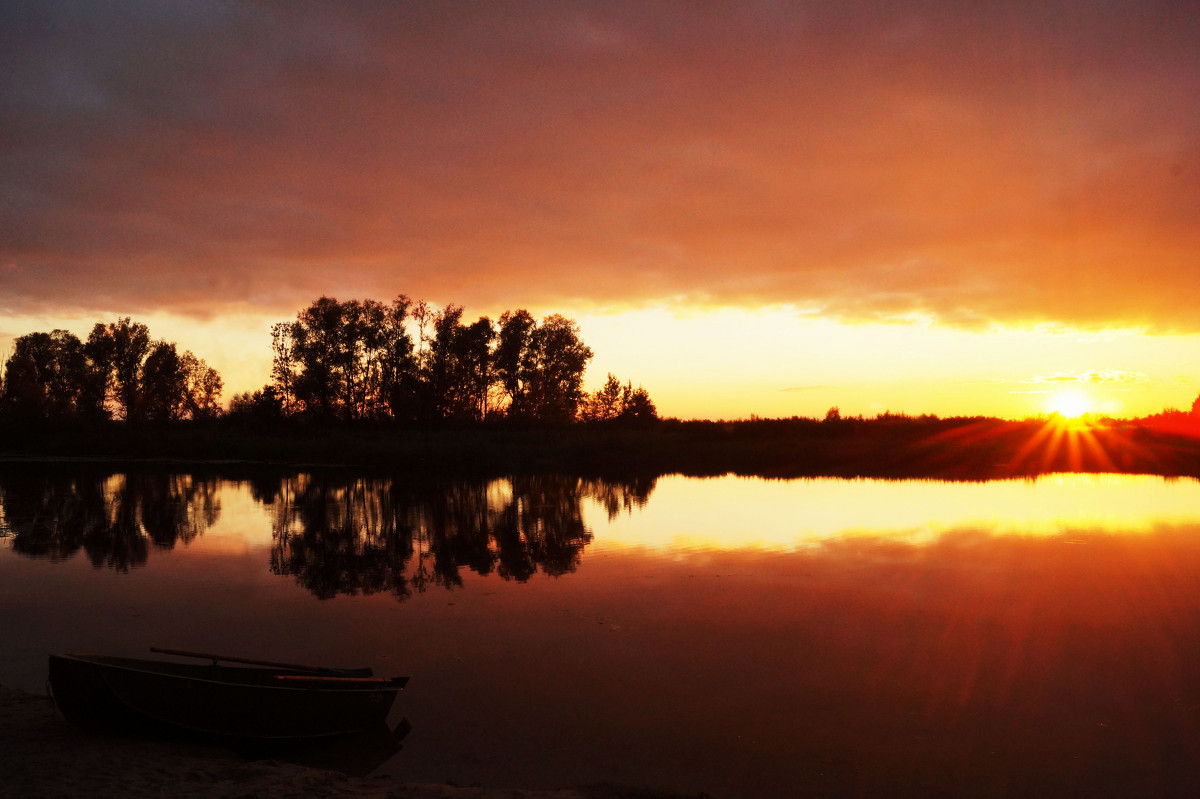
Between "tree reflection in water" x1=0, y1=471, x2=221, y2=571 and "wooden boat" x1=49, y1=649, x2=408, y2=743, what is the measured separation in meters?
12.3

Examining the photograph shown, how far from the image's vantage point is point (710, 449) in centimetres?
5994

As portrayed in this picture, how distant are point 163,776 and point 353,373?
78839 millimetres

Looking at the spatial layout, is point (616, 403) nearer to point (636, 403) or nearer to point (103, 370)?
point (636, 403)

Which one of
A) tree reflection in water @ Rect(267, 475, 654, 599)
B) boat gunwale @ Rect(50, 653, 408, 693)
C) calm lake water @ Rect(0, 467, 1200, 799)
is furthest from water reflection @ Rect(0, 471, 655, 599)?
boat gunwale @ Rect(50, 653, 408, 693)

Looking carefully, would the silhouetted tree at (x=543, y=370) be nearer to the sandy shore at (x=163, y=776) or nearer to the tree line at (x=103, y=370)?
the tree line at (x=103, y=370)

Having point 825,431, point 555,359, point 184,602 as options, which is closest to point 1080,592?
point 184,602

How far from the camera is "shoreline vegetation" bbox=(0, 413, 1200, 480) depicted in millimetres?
50281

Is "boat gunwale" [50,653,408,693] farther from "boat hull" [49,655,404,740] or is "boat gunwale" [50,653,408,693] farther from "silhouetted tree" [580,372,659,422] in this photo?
"silhouetted tree" [580,372,659,422]

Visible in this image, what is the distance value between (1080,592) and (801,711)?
1018 cm

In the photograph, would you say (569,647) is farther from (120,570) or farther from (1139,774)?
(120,570)

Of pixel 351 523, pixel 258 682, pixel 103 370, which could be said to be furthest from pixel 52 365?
pixel 258 682

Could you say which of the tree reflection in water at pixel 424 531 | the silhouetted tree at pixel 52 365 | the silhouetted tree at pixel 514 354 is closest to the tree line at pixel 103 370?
the silhouetted tree at pixel 52 365

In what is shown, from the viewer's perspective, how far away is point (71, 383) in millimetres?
93750

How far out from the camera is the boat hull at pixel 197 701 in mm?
8141
